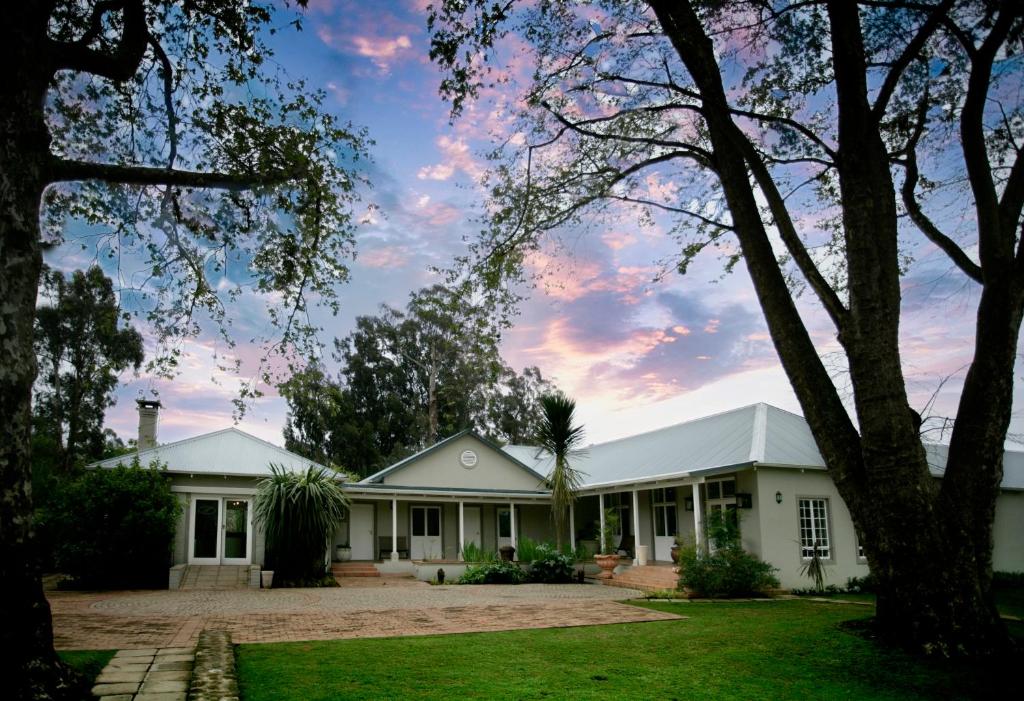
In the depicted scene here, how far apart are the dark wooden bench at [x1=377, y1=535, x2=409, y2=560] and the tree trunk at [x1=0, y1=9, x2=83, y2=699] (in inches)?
713

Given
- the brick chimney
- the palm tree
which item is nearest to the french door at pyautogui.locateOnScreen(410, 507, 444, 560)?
the palm tree

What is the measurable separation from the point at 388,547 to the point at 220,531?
591cm

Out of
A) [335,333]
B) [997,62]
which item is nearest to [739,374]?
[997,62]

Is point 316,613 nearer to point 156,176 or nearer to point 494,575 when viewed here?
point 156,176

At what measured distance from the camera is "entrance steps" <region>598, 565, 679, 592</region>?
16009mm

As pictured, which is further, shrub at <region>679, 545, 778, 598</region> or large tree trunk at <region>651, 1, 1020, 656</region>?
shrub at <region>679, 545, 778, 598</region>

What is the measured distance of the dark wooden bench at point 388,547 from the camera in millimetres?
22975

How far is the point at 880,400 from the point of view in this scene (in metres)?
7.28

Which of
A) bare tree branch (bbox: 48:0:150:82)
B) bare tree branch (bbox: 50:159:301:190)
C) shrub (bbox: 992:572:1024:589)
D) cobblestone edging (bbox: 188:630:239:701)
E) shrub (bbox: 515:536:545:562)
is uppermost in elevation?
bare tree branch (bbox: 48:0:150:82)

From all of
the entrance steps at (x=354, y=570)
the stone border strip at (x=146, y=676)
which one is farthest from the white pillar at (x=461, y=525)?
the stone border strip at (x=146, y=676)

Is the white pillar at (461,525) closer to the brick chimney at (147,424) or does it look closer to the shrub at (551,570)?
the shrub at (551,570)

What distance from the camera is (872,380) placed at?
7391 millimetres

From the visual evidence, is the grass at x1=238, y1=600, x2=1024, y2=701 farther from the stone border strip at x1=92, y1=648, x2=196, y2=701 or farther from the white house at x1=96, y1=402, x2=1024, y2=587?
the white house at x1=96, y1=402, x2=1024, y2=587

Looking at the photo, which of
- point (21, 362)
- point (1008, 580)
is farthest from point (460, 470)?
point (21, 362)
